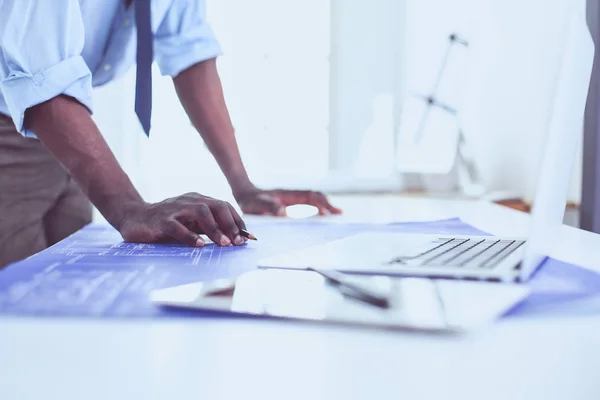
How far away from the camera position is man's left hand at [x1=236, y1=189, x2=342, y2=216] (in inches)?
47.9

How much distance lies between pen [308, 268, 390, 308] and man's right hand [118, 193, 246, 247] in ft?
0.88

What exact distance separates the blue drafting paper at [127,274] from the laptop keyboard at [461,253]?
0.17 ft

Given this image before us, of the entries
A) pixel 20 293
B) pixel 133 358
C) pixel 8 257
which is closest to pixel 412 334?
pixel 133 358

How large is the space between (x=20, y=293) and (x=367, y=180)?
1.87 meters

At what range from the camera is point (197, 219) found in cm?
77

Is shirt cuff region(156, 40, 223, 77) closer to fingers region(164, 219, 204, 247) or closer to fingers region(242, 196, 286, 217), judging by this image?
fingers region(242, 196, 286, 217)

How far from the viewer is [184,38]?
4.25 feet

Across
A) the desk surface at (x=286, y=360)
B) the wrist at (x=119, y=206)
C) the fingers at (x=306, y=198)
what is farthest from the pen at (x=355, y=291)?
the fingers at (x=306, y=198)

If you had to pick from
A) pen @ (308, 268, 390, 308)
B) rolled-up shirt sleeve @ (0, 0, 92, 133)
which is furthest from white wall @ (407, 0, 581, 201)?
pen @ (308, 268, 390, 308)

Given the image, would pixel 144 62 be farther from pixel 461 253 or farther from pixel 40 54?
pixel 461 253

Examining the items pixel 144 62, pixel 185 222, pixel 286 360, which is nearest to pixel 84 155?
pixel 185 222

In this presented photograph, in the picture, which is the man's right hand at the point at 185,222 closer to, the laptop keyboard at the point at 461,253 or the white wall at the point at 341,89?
the laptop keyboard at the point at 461,253

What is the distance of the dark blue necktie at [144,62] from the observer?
1.03 m

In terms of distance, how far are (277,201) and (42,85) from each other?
0.53 m
